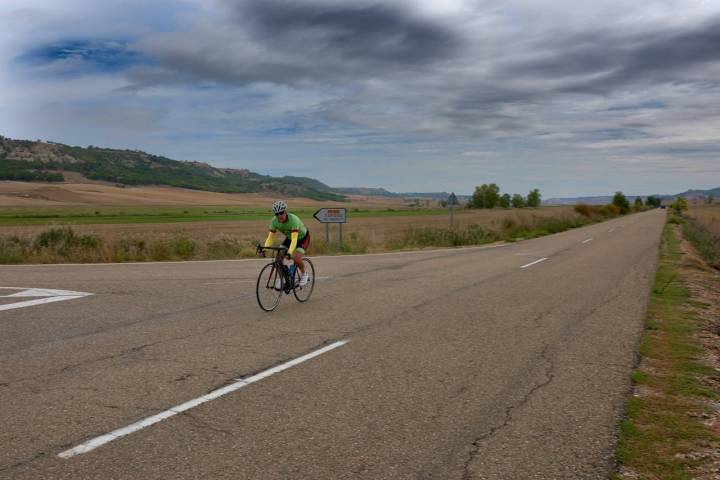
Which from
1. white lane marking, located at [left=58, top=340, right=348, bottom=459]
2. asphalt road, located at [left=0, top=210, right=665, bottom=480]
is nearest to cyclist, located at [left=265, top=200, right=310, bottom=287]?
asphalt road, located at [left=0, top=210, right=665, bottom=480]

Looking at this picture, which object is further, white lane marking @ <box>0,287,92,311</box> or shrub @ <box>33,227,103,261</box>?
shrub @ <box>33,227,103,261</box>

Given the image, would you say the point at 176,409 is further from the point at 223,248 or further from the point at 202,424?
the point at 223,248

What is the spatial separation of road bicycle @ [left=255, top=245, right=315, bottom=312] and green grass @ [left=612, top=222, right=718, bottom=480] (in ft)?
17.9

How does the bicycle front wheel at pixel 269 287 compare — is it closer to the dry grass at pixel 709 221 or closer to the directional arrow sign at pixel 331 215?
the directional arrow sign at pixel 331 215

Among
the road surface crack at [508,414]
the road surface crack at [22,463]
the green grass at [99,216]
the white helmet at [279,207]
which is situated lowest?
the green grass at [99,216]

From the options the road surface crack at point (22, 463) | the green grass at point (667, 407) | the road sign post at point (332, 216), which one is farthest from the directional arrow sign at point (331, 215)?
the road surface crack at point (22, 463)

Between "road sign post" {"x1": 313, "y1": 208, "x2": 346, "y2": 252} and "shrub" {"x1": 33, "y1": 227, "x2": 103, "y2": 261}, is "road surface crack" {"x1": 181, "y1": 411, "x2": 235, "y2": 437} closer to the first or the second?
"shrub" {"x1": 33, "y1": 227, "x2": 103, "y2": 261}

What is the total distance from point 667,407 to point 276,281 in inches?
245

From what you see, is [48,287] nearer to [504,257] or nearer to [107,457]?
[107,457]

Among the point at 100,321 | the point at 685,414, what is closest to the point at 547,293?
the point at 685,414

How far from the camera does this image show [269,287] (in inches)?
375

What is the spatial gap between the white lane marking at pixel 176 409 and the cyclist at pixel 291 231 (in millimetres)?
3140

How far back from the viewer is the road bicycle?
30.8 ft

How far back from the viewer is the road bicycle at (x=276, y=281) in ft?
30.8
